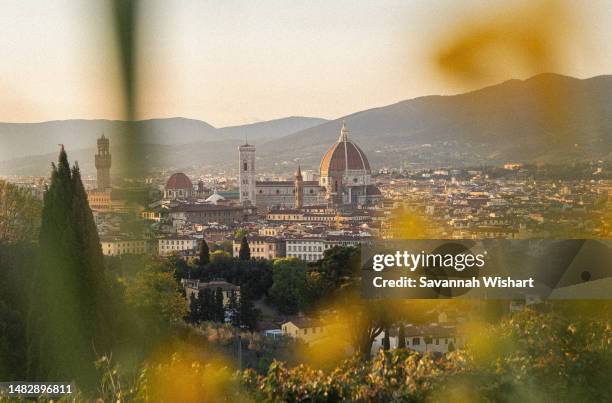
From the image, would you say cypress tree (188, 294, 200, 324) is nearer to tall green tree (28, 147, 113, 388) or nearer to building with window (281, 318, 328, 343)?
building with window (281, 318, 328, 343)

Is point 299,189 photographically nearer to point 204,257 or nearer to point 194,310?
point 204,257

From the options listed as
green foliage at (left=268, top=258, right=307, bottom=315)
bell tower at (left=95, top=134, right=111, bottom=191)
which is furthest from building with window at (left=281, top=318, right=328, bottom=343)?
bell tower at (left=95, top=134, right=111, bottom=191)

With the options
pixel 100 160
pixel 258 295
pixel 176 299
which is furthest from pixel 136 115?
pixel 258 295

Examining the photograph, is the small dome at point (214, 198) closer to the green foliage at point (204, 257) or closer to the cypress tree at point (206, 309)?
the green foliage at point (204, 257)

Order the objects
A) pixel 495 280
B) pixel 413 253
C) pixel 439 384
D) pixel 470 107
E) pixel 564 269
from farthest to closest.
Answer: pixel 470 107 → pixel 495 280 → pixel 564 269 → pixel 413 253 → pixel 439 384

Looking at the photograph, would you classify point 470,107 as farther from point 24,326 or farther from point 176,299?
point 24,326

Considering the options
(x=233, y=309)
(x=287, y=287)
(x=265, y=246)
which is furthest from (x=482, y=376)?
(x=265, y=246)

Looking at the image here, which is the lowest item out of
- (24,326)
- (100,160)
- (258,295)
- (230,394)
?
(258,295)
